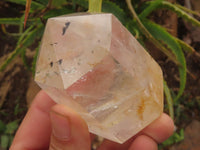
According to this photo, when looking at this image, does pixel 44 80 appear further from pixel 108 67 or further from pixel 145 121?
pixel 145 121

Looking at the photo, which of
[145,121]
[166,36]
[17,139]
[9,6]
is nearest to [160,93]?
[145,121]

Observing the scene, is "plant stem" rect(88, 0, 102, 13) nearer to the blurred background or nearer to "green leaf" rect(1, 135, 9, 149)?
the blurred background

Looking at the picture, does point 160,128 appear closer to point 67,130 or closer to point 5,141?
point 67,130

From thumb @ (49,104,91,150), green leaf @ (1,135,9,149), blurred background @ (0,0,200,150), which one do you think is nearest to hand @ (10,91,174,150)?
thumb @ (49,104,91,150)

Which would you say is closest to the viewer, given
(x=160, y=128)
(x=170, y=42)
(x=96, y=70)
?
(x=96, y=70)

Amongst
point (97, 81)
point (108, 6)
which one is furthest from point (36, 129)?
point (108, 6)

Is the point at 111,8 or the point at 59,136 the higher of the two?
the point at 111,8

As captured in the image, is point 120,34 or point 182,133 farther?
point 182,133
